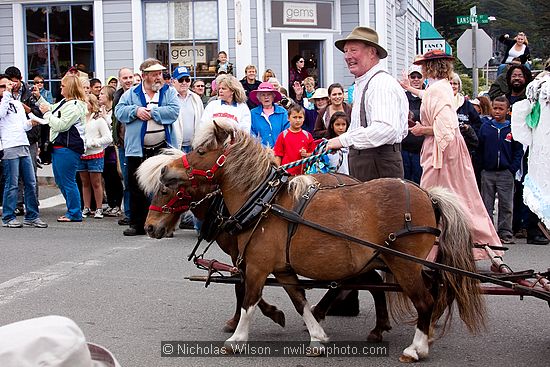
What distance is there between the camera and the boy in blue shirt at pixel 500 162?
10.8 m

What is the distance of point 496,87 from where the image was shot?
42.8 ft

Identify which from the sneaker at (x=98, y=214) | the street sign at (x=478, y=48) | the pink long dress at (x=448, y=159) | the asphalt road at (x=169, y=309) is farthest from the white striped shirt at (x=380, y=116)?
the street sign at (x=478, y=48)

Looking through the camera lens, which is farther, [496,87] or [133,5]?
[133,5]

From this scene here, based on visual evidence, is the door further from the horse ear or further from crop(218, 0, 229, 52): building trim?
the horse ear

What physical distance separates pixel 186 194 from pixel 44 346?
3.88 meters

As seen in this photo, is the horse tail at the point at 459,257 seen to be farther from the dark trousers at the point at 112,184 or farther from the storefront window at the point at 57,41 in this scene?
the storefront window at the point at 57,41

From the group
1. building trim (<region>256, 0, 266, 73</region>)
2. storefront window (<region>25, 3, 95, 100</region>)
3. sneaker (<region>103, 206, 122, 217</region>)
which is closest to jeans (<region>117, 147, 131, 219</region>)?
sneaker (<region>103, 206, 122, 217</region>)

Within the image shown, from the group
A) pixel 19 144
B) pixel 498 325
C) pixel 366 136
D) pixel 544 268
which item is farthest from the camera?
pixel 19 144

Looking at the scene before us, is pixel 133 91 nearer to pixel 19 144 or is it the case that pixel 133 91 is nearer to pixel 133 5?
pixel 19 144

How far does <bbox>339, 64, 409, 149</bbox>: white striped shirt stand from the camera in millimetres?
6109

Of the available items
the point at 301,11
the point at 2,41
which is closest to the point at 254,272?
the point at 301,11

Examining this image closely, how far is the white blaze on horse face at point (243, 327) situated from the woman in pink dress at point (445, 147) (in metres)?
2.34

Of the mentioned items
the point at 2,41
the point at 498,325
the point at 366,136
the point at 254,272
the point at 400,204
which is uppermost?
the point at 2,41

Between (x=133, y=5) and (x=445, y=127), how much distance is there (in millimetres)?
13044
